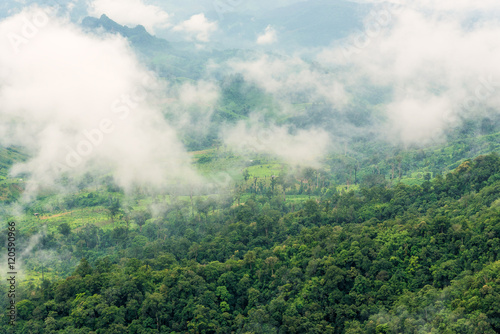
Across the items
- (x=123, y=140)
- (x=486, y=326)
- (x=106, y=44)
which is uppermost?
(x=106, y=44)

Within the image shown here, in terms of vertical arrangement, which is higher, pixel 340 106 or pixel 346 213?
pixel 340 106

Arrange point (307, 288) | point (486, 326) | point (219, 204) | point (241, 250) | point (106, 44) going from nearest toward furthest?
1. point (486, 326)
2. point (307, 288)
3. point (241, 250)
4. point (219, 204)
5. point (106, 44)

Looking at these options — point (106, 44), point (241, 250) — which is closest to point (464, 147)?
point (241, 250)

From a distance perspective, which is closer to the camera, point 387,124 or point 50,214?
point 50,214

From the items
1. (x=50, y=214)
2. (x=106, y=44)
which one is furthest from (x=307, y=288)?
(x=106, y=44)

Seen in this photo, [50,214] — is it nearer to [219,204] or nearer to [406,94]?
[219,204]

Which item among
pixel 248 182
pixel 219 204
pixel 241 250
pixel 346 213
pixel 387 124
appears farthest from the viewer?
pixel 387 124
